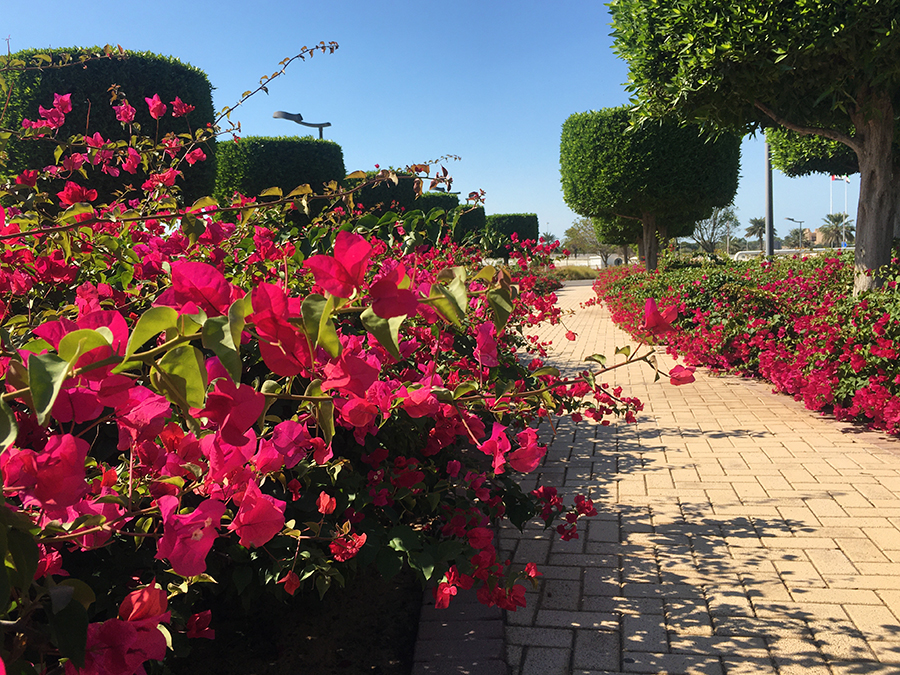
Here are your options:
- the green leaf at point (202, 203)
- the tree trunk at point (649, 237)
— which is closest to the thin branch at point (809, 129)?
the green leaf at point (202, 203)

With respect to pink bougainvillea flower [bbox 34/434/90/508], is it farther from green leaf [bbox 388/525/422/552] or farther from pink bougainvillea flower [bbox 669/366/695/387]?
green leaf [bbox 388/525/422/552]

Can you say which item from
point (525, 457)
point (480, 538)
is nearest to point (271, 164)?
point (480, 538)

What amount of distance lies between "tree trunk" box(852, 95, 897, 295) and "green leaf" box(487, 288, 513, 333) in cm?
761

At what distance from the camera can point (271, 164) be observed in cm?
1358

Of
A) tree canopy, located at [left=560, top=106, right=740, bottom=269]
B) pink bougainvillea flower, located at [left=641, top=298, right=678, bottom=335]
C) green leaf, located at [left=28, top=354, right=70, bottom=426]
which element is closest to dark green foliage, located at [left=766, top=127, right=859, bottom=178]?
tree canopy, located at [left=560, top=106, right=740, bottom=269]

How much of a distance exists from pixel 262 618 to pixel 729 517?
2.57 m

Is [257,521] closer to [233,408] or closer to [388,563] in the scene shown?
[233,408]

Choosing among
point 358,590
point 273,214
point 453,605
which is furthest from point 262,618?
point 273,214

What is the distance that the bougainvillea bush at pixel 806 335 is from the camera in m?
4.68

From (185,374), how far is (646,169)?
16.5 meters

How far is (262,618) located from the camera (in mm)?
2379

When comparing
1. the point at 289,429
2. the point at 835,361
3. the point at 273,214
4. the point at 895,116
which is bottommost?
the point at 835,361

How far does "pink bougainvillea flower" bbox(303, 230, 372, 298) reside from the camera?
66 cm

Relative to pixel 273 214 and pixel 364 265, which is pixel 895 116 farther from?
pixel 364 265
